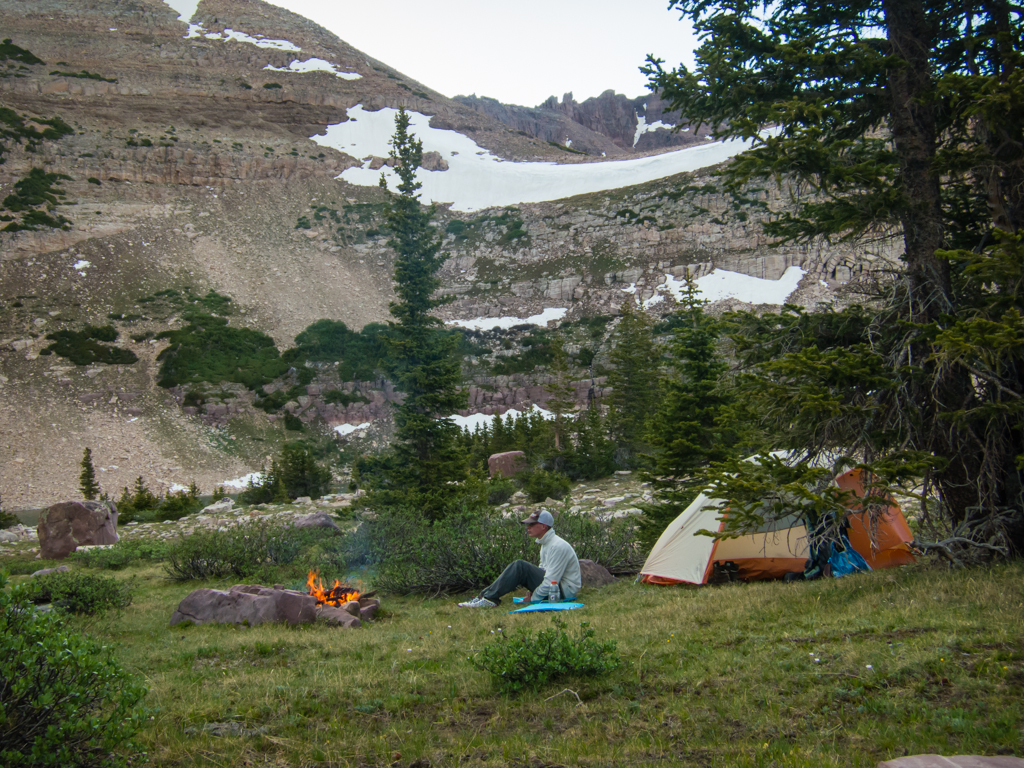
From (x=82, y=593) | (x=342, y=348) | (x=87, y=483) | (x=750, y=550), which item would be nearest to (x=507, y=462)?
(x=87, y=483)

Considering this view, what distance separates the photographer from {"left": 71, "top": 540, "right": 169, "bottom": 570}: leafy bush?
14227mm

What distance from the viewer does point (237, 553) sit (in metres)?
12.6

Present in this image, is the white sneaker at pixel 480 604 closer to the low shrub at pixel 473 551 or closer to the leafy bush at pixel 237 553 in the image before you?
the low shrub at pixel 473 551

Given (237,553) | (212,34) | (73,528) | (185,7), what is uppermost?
(185,7)

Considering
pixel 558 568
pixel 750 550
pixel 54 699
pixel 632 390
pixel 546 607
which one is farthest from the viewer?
pixel 632 390

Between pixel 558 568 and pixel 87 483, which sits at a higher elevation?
pixel 558 568

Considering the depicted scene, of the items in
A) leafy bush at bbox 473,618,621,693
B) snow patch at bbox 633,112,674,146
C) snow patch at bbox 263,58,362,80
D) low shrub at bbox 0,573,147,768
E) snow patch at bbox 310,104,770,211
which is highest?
snow patch at bbox 633,112,674,146

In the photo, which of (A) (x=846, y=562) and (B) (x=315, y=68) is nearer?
(A) (x=846, y=562)

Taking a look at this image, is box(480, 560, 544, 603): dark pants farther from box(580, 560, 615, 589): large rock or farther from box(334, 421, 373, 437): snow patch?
box(334, 421, 373, 437): snow patch

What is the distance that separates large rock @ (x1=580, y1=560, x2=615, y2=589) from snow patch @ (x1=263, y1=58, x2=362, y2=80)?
91464mm

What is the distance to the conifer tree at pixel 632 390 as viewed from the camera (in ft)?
100

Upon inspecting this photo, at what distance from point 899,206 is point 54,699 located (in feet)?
25.2

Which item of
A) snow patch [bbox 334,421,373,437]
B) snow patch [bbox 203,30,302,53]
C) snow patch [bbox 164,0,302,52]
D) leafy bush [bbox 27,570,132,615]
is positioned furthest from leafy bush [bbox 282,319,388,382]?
snow patch [bbox 164,0,302,52]

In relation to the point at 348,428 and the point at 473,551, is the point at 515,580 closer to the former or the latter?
the point at 473,551
